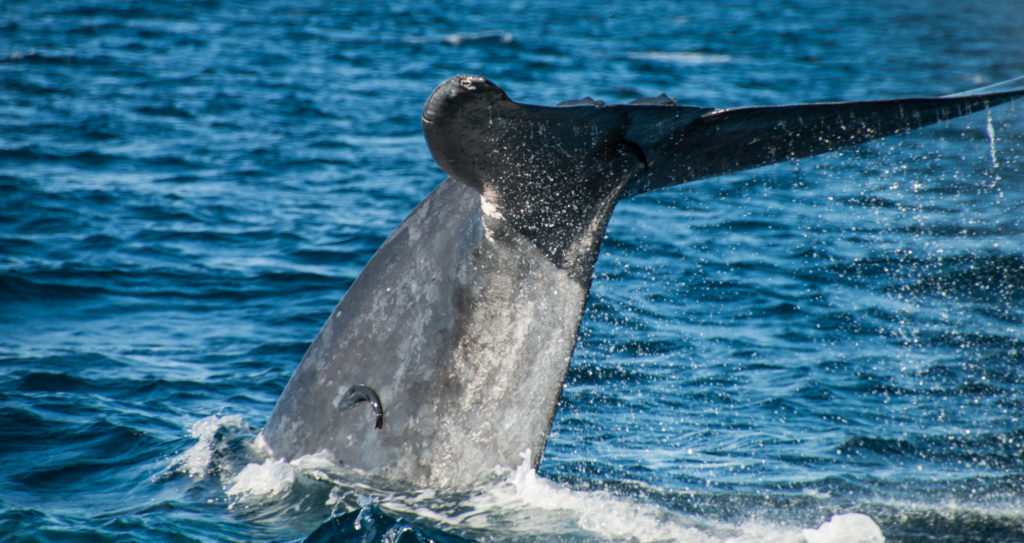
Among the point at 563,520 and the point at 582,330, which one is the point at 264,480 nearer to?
the point at 563,520

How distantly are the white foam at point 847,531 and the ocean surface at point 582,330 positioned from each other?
1cm

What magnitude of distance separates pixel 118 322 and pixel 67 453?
2.91 metres

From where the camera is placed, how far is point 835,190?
1168 cm

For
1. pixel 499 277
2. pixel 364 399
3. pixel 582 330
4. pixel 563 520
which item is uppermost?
pixel 499 277

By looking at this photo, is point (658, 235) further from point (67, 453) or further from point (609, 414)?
point (67, 453)

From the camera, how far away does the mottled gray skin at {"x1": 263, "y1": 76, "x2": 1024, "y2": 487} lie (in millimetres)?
3791

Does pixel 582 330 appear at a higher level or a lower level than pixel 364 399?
lower

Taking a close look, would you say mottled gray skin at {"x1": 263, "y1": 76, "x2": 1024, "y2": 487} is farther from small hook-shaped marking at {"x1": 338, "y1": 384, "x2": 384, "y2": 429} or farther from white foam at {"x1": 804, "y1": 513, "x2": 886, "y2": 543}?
white foam at {"x1": 804, "y1": 513, "x2": 886, "y2": 543}

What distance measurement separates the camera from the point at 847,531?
14.8 feet

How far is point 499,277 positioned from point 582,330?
4.14 m

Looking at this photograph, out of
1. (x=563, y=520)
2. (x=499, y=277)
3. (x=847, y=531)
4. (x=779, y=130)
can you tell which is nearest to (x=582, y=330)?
(x=563, y=520)

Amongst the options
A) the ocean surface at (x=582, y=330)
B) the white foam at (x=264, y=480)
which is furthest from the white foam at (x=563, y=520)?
the white foam at (x=264, y=480)

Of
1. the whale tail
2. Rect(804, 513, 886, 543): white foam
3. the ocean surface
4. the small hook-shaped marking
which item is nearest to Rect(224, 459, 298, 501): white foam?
the ocean surface

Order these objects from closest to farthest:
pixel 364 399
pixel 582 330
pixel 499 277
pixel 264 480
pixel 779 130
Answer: pixel 779 130 < pixel 499 277 < pixel 364 399 < pixel 264 480 < pixel 582 330
